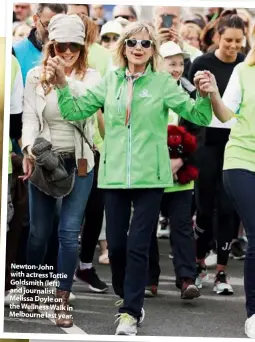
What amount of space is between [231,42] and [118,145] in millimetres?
1312

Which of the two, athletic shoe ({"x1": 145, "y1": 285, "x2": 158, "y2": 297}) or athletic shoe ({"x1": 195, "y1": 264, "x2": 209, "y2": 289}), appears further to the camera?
athletic shoe ({"x1": 195, "y1": 264, "x2": 209, "y2": 289})

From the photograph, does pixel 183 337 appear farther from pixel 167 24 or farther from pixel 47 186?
pixel 167 24

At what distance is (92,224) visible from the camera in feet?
24.4

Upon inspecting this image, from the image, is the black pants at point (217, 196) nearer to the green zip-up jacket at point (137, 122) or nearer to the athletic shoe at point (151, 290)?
the athletic shoe at point (151, 290)

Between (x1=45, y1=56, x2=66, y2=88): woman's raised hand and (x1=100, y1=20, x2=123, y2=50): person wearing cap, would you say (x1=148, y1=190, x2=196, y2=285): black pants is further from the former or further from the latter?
(x1=100, y1=20, x2=123, y2=50): person wearing cap

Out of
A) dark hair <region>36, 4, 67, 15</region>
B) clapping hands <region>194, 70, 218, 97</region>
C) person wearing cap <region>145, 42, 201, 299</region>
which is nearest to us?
clapping hands <region>194, 70, 218, 97</region>

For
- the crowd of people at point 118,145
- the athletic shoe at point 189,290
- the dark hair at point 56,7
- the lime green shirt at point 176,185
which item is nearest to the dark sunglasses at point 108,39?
the crowd of people at point 118,145

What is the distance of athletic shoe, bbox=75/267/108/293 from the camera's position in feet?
23.9

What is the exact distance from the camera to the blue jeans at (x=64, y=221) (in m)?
6.58

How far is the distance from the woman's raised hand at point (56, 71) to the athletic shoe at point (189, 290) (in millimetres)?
1347

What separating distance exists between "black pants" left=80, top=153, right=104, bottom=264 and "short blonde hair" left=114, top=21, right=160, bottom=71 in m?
1.07

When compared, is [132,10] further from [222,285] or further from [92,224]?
[222,285]

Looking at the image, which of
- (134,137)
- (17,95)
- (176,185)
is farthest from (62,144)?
(176,185)

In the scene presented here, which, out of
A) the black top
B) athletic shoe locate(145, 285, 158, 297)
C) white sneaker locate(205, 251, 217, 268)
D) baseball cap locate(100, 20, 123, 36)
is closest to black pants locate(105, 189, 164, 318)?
athletic shoe locate(145, 285, 158, 297)
